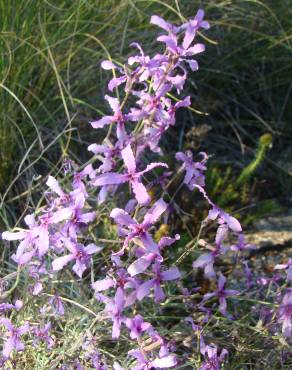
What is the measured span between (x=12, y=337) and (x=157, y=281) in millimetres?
360

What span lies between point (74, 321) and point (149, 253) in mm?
486

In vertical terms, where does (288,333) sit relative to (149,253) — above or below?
below

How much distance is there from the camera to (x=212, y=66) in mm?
3434

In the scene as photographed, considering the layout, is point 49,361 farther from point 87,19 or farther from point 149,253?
point 87,19

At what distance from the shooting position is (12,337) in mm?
1771

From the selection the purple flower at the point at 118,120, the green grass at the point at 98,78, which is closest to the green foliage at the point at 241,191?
the green grass at the point at 98,78

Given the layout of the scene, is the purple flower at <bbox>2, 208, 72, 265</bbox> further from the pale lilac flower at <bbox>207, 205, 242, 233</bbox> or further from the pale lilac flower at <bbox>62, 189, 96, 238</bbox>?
the pale lilac flower at <bbox>207, 205, 242, 233</bbox>

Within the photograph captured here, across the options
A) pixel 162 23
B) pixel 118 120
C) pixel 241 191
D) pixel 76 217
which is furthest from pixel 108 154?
pixel 241 191

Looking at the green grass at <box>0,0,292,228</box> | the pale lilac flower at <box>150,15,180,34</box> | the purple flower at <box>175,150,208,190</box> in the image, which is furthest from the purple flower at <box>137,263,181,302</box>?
the green grass at <box>0,0,292,228</box>

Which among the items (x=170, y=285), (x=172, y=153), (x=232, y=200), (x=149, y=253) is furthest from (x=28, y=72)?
(x=149, y=253)

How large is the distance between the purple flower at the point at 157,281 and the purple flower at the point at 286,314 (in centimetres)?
32

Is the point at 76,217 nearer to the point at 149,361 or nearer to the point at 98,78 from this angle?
the point at 149,361

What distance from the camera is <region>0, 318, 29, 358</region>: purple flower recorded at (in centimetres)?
175

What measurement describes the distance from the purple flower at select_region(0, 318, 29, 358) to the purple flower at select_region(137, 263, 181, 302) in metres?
0.31
